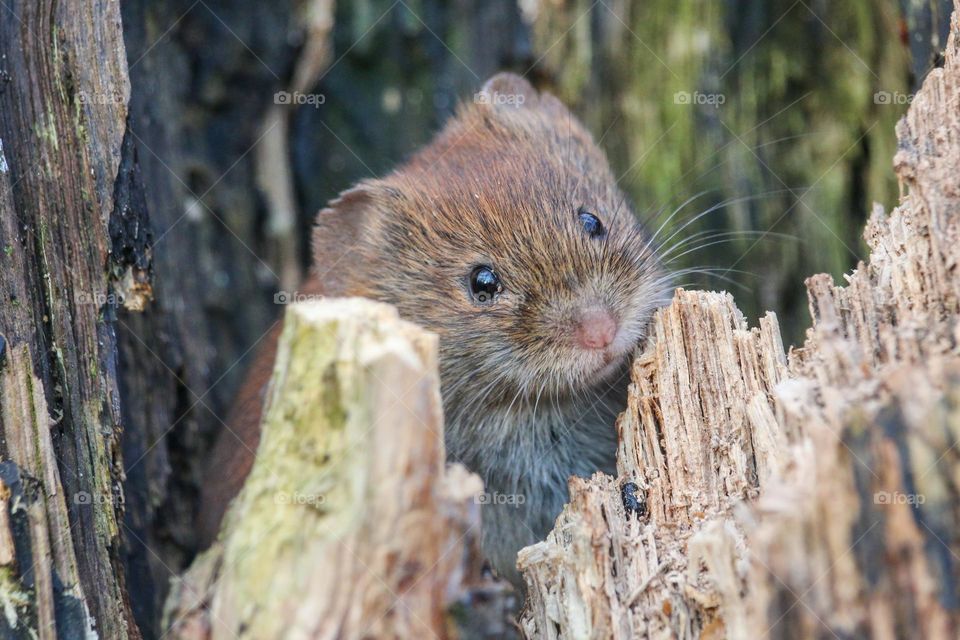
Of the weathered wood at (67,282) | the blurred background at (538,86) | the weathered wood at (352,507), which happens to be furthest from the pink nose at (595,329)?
the weathered wood at (67,282)

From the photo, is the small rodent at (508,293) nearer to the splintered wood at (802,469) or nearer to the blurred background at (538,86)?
the splintered wood at (802,469)

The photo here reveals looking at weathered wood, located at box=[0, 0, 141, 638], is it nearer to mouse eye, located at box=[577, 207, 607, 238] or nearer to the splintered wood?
the splintered wood

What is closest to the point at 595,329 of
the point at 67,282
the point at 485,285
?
the point at 485,285

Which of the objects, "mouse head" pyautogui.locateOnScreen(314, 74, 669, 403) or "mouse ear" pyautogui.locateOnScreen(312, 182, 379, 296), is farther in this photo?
"mouse ear" pyautogui.locateOnScreen(312, 182, 379, 296)

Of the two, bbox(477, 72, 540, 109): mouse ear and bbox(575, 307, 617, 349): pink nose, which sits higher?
bbox(477, 72, 540, 109): mouse ear

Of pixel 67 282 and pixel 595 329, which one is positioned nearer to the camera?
pixel 67 282

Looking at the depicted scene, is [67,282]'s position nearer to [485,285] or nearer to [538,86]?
[485,285]

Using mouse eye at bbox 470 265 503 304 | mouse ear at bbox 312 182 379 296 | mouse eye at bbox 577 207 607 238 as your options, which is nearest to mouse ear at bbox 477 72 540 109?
mouse ear at bbox 312 182 379 296
